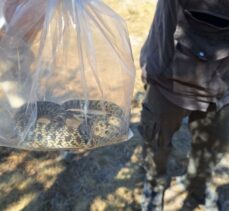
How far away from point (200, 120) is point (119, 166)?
2.64 ft

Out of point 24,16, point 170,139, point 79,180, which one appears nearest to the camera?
point 24,16

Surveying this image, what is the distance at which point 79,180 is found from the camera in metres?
2.37

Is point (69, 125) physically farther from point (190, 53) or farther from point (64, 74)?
point (190, 53)

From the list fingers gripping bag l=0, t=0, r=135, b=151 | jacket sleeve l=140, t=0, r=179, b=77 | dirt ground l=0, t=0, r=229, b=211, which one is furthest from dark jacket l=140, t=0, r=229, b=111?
dirt ground l=0, t=0, r=229, b=211

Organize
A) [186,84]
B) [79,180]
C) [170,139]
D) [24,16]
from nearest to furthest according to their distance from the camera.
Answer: [24,16] < [186,84] < [170,139] < [79,180]

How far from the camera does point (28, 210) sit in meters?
2.18

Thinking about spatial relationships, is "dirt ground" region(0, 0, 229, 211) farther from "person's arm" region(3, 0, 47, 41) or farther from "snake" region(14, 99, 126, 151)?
"person's arm" region(3, 0, 47, 41)

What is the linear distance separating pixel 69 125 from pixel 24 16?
1.30ft

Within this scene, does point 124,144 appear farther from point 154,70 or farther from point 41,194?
point 154,70

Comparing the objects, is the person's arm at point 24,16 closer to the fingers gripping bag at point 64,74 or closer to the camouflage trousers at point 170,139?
the fingers gripping bag at point 64,74

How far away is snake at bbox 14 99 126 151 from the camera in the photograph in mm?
1455

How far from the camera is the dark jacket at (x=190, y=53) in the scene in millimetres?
1452

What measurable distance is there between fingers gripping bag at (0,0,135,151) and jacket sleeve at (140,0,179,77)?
0.09 meters

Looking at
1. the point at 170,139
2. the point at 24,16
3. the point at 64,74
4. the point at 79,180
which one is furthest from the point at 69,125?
the point at 79,180
